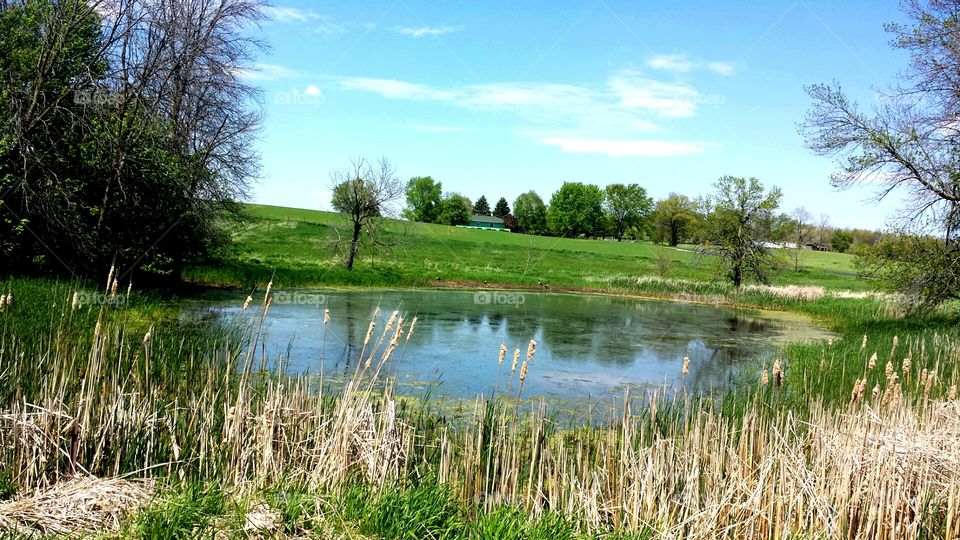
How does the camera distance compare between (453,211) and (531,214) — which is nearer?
(453,211)

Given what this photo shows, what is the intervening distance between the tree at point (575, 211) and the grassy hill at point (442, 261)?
22.0 meters

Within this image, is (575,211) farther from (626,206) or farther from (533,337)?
(533,337)

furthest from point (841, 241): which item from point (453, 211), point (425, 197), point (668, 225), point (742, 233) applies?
point (742, 233)

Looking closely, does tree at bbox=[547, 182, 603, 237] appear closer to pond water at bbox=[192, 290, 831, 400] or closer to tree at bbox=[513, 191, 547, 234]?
tree at bbox=[513, 191, 547, 234]

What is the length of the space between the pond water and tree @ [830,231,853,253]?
7281 centimetres

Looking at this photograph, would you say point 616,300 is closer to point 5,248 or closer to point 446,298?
point 446,298

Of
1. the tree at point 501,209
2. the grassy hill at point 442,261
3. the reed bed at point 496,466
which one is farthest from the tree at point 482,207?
the reed bed at point 496,466

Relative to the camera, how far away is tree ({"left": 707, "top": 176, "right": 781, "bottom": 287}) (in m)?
31.5

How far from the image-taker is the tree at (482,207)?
117m

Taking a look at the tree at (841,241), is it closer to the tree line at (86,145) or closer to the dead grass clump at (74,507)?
the tree line at (86,145)

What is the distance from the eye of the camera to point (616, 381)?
1084 centimetres

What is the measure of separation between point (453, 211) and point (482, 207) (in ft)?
71.6

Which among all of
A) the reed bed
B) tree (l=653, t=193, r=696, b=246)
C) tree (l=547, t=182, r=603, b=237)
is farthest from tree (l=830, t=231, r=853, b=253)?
the reed bed

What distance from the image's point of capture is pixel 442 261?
4138 cm
